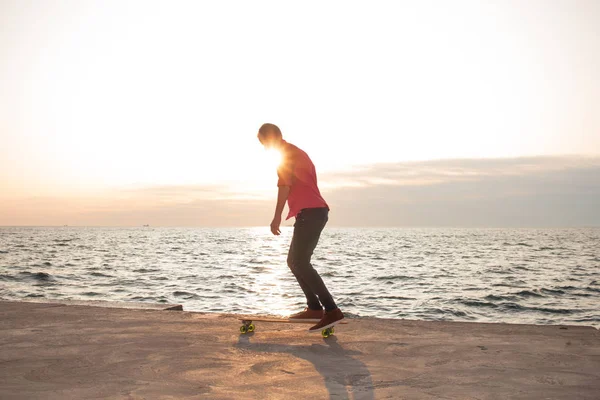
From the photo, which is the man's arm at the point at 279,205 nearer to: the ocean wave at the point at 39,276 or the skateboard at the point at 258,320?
the skateboard at the point at 258,320

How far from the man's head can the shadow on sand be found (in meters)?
2.03

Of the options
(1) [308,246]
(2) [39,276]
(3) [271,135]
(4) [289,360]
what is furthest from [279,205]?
(2) [39,276]

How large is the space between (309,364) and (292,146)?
2.35 metres

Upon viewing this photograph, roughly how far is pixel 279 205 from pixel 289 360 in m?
1.70

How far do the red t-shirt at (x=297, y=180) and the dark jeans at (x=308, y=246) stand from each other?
0.27ft

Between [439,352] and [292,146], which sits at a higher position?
[292,146]

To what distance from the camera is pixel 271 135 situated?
227 inches

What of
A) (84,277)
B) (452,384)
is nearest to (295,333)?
(452,384)

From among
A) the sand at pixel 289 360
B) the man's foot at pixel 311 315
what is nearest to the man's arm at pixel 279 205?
the man's foot at pixel 311 315

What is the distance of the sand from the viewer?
145 inches

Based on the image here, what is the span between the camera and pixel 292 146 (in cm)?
577

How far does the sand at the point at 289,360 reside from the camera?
3688mm

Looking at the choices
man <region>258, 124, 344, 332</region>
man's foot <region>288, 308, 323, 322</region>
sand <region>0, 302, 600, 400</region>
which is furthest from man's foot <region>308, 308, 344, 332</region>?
man's foot <region>288, 308, 323, 322</region>

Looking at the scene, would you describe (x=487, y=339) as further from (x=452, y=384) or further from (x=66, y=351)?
(x=66, y=351)
